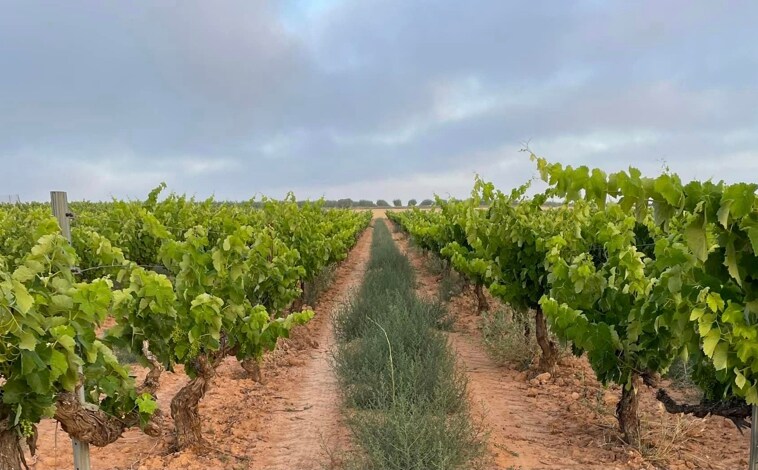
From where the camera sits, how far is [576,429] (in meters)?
4.68

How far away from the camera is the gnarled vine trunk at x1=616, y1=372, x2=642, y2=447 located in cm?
411

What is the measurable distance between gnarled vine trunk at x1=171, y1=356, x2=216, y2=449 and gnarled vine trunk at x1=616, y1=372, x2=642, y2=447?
3.33 meters

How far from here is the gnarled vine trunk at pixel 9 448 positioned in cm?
254

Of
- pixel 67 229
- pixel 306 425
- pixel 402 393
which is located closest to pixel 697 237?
pixel 402 393

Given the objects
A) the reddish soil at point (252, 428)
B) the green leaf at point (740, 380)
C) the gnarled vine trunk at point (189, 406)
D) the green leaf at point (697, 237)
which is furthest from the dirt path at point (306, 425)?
the green leaf at point (697, 237)

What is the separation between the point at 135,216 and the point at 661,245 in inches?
428

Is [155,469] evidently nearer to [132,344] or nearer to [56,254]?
[132,344]

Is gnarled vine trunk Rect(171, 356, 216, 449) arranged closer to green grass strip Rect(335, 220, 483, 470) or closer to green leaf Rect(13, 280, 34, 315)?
green grass strip Rect(335, 220, 483, 470)

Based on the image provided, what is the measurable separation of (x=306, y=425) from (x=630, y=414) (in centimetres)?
285

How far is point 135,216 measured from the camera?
11422mm

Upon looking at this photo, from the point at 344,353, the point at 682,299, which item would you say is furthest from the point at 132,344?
the point at 682,299

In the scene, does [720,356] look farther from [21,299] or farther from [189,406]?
[189,406]

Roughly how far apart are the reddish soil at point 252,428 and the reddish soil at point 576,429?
4.96 feet

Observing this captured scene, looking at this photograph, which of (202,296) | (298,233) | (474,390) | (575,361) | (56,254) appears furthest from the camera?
(298,233)
